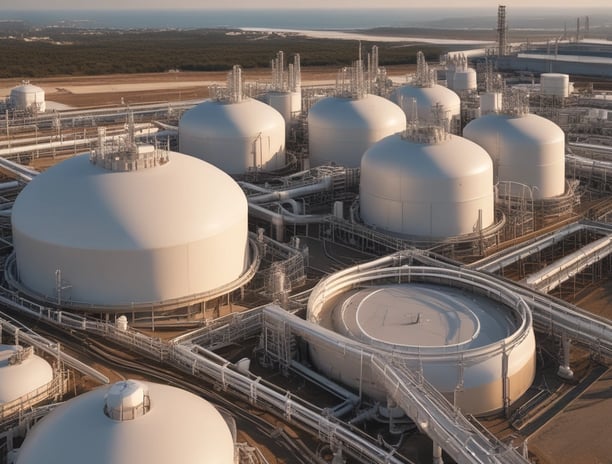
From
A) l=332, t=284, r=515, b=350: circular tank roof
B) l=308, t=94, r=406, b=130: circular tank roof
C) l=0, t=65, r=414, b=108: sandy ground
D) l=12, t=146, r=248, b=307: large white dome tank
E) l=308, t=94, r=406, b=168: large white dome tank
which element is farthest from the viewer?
l=0, t=65, r=414, b=108: sandy ground

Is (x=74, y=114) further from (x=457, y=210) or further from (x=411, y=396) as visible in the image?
(x=411, y=396)

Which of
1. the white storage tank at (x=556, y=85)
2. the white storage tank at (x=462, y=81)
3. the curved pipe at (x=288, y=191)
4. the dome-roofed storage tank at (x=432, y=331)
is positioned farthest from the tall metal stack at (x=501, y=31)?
the dome-roofed storage tank at (x=432, y=331)

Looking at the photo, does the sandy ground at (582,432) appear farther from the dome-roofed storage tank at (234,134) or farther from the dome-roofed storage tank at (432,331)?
the dome-roofed storage tank at (234,134)

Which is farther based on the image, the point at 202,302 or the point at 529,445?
the point at 202,302

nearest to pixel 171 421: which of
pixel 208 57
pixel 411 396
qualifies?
pixel 411 396

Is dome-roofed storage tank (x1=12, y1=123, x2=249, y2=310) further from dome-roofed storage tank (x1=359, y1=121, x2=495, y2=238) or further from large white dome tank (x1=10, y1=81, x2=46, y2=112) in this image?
large white dome tank (x1=10, y1=81, x2=46, y2=112)

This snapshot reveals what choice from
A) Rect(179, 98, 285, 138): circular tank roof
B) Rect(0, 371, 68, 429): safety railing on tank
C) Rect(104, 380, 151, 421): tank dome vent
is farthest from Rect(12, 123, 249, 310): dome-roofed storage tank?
Rect(179, 98, 285, 138): circular tank roof

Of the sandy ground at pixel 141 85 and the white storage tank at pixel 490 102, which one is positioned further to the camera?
the sandy ground at pixel 141 85
